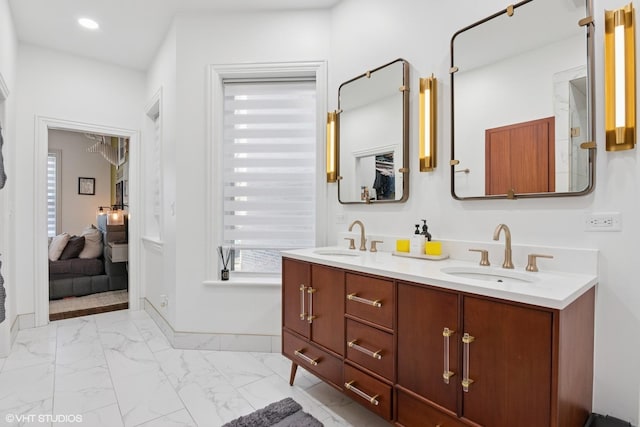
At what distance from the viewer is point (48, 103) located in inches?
133

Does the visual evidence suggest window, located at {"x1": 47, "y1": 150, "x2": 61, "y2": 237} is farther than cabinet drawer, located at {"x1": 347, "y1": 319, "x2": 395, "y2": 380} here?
Yes

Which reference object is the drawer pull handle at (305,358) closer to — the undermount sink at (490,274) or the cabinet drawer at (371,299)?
the cabinet drawer at (371,299)

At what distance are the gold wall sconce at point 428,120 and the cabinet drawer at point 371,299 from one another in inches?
32.9

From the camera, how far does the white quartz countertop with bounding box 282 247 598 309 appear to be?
112 cm

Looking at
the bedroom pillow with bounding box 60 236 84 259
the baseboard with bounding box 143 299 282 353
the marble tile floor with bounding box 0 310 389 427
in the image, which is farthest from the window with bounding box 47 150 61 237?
the baseboard with bounding box 143 299 282 353

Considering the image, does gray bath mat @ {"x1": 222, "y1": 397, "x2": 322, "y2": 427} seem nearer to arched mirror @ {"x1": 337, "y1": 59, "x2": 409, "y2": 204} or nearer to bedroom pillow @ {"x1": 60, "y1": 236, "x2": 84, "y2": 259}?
arched mirror @ {"x1": 337, "y1": 59, "x2": 409, "y2": 204}

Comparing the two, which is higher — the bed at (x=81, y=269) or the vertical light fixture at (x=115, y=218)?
the vertical light fixture at (x=115, y=218)

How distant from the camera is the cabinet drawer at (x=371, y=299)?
1575 mm

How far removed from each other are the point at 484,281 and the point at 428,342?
1.13 ft

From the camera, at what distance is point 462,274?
1683mm

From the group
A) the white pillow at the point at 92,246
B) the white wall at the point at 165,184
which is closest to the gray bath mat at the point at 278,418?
the white wall at the point at 165,184

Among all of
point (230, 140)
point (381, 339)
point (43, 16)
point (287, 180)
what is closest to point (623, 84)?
point (381, 339)

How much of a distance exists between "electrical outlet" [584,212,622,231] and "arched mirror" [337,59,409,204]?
963 millimetres

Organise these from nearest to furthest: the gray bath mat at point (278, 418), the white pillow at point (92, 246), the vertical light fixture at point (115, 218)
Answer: the gray bath mat at point (278, 418) < the white pillow at point (92, 246) < the vertical light fixture at point (115, 218)
